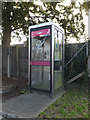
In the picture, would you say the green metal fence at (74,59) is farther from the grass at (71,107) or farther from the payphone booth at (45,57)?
the grass at (71,107)

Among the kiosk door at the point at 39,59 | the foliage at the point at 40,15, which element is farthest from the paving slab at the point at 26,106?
the foliage at the point at 40,15

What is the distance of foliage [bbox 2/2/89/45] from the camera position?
20.0ft

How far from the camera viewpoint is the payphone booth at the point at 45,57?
3976mm

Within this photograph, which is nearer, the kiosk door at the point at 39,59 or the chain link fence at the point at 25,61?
the kiosk door at the point at 39,59

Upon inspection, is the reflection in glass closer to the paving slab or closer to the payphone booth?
the payphone booth

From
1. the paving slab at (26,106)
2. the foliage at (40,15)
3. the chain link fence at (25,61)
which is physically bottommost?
the paving slab at (26,106)

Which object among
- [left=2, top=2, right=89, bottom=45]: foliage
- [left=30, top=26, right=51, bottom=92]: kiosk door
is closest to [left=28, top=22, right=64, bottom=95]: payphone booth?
[left=30, top=26, right=51, bottom=92]: kiosk door

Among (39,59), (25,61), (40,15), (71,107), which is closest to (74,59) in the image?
(39,59)

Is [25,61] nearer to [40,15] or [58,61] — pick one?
[58,61]

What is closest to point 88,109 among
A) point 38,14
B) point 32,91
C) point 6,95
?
point 32,91

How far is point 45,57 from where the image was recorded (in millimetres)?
4703

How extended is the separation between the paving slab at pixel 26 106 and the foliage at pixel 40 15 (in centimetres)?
445

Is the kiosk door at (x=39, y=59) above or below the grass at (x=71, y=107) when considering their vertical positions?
above

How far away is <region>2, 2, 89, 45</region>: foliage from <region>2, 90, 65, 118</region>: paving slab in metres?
4.45
